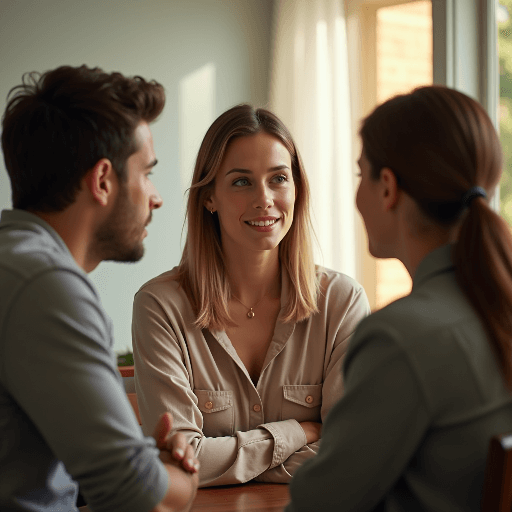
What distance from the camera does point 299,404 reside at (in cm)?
191

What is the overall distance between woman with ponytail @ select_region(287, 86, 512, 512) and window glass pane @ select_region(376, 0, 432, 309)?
3051 millimetres

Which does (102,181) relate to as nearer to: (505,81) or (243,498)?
(243,498)

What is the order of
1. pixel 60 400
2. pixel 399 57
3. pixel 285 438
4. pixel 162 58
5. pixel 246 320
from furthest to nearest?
pixel 399 57
pixel 162 58
pixel 246 320
pixel 285 438
pixel 60 400

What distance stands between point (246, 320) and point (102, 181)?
0.88 metres

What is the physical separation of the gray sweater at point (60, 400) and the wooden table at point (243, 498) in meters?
0.35

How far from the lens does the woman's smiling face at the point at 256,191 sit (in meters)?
2.07

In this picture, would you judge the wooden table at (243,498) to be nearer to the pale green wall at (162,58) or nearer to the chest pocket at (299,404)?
the chest pocket at (299,404)

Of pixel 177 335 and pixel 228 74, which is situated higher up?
pixel 228 74

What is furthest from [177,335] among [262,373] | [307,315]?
[307,315]

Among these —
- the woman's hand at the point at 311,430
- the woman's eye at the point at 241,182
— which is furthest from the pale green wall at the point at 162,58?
the woman's hand at the point at 311,430

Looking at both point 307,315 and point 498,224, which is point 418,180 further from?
point 307,315

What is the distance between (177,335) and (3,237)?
83 centimetres

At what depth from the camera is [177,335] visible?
1.92 m

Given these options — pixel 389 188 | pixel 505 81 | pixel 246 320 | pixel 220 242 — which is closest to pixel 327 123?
pixel 505 81
